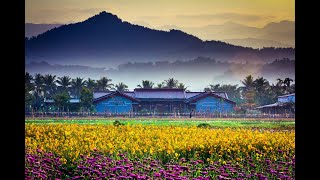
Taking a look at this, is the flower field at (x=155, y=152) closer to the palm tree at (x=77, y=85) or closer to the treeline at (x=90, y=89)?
the treeline at (x=90, y=89)

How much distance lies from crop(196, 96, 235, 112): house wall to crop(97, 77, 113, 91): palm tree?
1417 millimetres

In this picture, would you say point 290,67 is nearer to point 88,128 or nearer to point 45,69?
point 88,128

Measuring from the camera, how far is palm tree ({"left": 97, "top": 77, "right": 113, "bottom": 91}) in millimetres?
6930

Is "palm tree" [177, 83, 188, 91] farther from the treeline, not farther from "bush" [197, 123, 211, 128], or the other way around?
"bush" [197, 123, 211, 128]

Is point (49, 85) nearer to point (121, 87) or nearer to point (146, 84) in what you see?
point (121, 87)

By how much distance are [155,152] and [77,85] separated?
2080 mm

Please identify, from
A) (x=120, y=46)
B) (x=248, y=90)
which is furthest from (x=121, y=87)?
(x=248, y=90)

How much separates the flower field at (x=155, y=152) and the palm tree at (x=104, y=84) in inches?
23.9

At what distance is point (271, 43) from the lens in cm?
691

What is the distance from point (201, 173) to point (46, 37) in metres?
3.49

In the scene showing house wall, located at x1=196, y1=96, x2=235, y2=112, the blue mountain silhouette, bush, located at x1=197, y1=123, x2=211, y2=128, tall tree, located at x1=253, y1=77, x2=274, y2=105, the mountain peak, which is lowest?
bush, located at x1=197, y1=123, x2=211, y2=128

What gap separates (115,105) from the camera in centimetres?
668

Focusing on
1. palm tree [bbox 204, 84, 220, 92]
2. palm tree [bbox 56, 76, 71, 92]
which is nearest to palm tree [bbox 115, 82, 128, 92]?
palm tree [bbox 56, 76, 71, 92]
